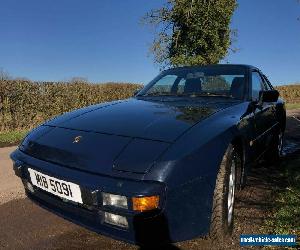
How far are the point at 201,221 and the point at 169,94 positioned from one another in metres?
1.88

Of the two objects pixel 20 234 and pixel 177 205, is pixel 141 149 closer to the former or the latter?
pixel 177 205

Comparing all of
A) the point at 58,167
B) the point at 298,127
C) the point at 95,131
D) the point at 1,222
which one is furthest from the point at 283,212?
the point at 298,127

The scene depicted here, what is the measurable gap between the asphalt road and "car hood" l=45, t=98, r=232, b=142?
2.91ft

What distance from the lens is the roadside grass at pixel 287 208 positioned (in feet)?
10.3

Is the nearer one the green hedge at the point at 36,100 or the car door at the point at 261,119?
the car door at the point at 261,119

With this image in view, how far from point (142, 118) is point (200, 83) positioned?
1335 millimetres

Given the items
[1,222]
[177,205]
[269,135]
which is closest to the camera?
[177,205]

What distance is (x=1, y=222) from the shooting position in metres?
3.41

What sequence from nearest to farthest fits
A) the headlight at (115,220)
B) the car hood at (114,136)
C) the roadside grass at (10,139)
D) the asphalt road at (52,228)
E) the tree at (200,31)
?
the headlight at (115,220) → the car hood at (114,136) → the asphalt road at (52,228) → the roadside grass at (10,139) → the tree at (200,31)

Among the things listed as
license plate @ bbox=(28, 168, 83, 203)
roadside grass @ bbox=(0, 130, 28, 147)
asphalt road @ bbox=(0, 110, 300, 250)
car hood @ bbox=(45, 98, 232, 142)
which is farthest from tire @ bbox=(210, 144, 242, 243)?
roadside grass @ bbox=(0, 130, 28, 147)

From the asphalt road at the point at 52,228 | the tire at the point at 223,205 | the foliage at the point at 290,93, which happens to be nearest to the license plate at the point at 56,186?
the asphalt road at the point at 52,228

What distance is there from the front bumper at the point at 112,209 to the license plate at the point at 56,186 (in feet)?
0.13

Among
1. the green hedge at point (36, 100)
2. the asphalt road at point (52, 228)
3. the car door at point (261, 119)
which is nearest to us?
the asphalt road at point (52, 228)

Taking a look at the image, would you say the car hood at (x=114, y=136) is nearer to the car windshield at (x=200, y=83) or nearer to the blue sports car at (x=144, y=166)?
the blue sports car at (x=144, y=166)
